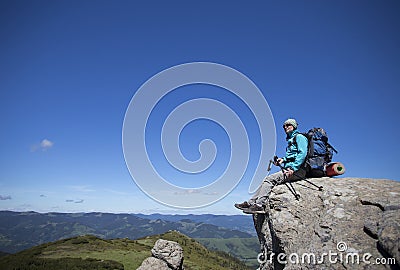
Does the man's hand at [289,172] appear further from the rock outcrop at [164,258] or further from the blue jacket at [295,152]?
the rock outcrop at [164,258]

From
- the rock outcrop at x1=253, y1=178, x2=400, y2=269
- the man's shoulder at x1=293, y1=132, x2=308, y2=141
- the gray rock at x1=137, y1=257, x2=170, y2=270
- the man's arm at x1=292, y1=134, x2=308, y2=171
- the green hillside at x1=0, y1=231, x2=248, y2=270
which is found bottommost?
the green hillside at x1=0, y1=231, x2=248, y2=270

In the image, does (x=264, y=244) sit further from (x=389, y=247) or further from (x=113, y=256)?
(x=113, y=256)

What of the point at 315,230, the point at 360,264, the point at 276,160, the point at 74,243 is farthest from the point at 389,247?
the point at 74,243

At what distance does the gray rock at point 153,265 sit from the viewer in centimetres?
3586

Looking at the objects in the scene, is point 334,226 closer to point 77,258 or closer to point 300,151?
point 300,151

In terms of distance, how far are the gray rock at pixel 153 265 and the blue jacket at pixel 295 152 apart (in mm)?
33408

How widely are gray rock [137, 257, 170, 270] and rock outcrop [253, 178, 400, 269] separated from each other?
30.6 m

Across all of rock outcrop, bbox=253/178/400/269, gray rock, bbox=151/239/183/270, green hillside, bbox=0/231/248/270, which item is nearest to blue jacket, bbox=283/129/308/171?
rock outcrop, bbox=253/178/400/269

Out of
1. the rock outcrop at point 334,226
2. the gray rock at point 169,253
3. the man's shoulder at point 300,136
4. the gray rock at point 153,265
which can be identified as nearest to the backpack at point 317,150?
the man's shoulder at point 300,136

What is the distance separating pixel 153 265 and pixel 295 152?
3431 centimetres

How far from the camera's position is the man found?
923 centimetres

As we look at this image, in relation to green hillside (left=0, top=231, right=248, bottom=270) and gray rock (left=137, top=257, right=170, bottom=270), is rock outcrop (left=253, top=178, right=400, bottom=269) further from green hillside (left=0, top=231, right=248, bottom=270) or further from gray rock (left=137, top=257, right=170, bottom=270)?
green hillside (left=0, top=231, right=248, bottom=270)

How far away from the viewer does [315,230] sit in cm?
768

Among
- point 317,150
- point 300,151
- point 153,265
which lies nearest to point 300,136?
point 300,151
